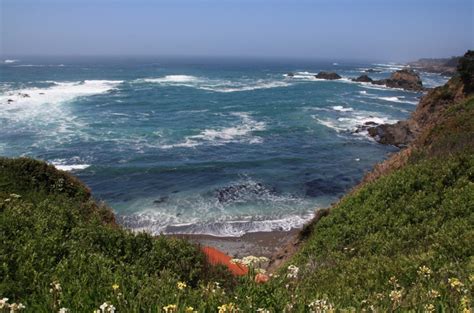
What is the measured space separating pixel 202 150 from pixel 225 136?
6273mm

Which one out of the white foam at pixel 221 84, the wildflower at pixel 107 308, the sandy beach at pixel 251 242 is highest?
the white foam at pixel 221 84

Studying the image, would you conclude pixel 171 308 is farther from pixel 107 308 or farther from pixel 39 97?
pixel 39 97

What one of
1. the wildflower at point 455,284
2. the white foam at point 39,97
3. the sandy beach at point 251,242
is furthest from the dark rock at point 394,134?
the white foam at point 39,97

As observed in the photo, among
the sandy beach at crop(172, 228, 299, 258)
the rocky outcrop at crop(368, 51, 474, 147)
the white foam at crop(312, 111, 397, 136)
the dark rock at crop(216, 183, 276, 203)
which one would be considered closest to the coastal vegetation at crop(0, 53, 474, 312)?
the sandy beach at crop(172, 228, 299, 258)

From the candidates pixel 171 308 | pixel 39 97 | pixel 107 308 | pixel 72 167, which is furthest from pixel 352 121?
pixel 107 308

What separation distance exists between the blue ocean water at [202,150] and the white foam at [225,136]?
113 millimetres

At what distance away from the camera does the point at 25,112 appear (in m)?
56.4

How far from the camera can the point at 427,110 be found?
45.1 metres

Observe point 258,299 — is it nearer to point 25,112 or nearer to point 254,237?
point 254,237

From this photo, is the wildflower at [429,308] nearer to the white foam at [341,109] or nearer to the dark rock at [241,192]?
the dark rock at [241,192]

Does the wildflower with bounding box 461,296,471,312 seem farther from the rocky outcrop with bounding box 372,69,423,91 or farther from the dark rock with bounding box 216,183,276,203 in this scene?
the rocky outcrop with bounding box 372,69,423,91

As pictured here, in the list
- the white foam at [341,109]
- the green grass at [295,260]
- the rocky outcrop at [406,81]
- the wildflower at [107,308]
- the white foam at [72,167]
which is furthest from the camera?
the rocky outcrop at [406,81]

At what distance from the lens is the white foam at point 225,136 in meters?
41.7

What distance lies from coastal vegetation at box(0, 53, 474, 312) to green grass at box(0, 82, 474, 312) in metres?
0.03
